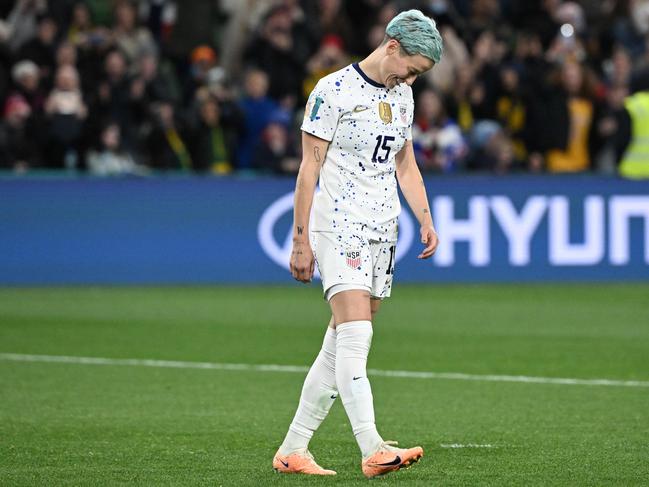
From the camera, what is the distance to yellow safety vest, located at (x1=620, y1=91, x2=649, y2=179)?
20844 millimetres

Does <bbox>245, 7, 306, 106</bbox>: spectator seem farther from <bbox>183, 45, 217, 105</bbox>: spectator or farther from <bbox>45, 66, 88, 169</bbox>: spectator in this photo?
<bbox>45, 66, 88, 169</bbox>: spectator

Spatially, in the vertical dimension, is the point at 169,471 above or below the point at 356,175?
below

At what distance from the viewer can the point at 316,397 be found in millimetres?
7723

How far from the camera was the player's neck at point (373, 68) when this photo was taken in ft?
24.6

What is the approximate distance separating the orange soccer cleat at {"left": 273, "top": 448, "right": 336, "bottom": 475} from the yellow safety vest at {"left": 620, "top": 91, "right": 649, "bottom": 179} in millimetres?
13876

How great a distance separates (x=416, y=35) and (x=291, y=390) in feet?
13.0

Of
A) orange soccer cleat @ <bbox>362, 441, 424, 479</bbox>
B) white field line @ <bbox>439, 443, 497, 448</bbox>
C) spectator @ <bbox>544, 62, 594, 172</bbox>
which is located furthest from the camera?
spectator @ <bbox>544, 62, 594, 172</bbox>

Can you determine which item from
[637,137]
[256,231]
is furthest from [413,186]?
[637,137]

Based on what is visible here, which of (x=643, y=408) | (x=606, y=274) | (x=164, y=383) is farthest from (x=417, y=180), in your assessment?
(x=606, y=274)

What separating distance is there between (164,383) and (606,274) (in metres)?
9.34

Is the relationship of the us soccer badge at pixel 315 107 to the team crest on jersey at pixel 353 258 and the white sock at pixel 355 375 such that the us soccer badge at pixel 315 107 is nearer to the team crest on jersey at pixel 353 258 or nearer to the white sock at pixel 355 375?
the team crest on jersey at pixel 353 258

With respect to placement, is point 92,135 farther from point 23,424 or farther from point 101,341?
point 23,424

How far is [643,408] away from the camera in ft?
32.1

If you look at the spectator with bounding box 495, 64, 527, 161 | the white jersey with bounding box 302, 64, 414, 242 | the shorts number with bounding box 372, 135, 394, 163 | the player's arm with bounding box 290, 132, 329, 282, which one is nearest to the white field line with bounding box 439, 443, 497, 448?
the white jersey with bounding box 302, 64, 414, 242
